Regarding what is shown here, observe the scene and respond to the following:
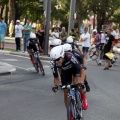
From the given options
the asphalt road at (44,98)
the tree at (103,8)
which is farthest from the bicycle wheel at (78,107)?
the tree at (103,8)

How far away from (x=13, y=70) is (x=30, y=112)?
5997 millimetres

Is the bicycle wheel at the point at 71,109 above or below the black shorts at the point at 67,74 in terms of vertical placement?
below

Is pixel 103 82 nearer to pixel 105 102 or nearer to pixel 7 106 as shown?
pixel 105 102

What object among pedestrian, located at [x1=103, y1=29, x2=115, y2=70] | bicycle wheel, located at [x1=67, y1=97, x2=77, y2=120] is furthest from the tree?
bicycle wheel, located at [x1=67, y1=97, x2=77, y2=120]

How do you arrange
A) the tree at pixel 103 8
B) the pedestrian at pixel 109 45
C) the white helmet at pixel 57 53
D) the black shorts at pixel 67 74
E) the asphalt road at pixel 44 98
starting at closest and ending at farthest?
the white helmet at pixel 57 53 → the black shorts at pixel 67 74 → the asphalt road at pixel 44 98 → the pedestrian at pixel 109 45 → the tree at pixel 103 8

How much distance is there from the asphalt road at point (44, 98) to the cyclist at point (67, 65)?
95 centimetres

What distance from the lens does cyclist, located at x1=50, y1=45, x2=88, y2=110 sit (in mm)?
6023

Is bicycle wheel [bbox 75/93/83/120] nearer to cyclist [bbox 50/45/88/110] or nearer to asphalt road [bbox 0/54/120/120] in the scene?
cyclist [bbox 50/45/88/110]

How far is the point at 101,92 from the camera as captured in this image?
33.2ft

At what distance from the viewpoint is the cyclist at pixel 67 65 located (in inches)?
237

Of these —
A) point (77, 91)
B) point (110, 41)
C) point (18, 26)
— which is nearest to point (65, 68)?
point (77, 91)

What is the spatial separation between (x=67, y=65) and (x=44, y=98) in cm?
298

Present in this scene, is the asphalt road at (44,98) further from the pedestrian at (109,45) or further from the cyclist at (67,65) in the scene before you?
the pedestrian at (109,45)

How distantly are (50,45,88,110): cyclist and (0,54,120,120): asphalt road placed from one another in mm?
947
